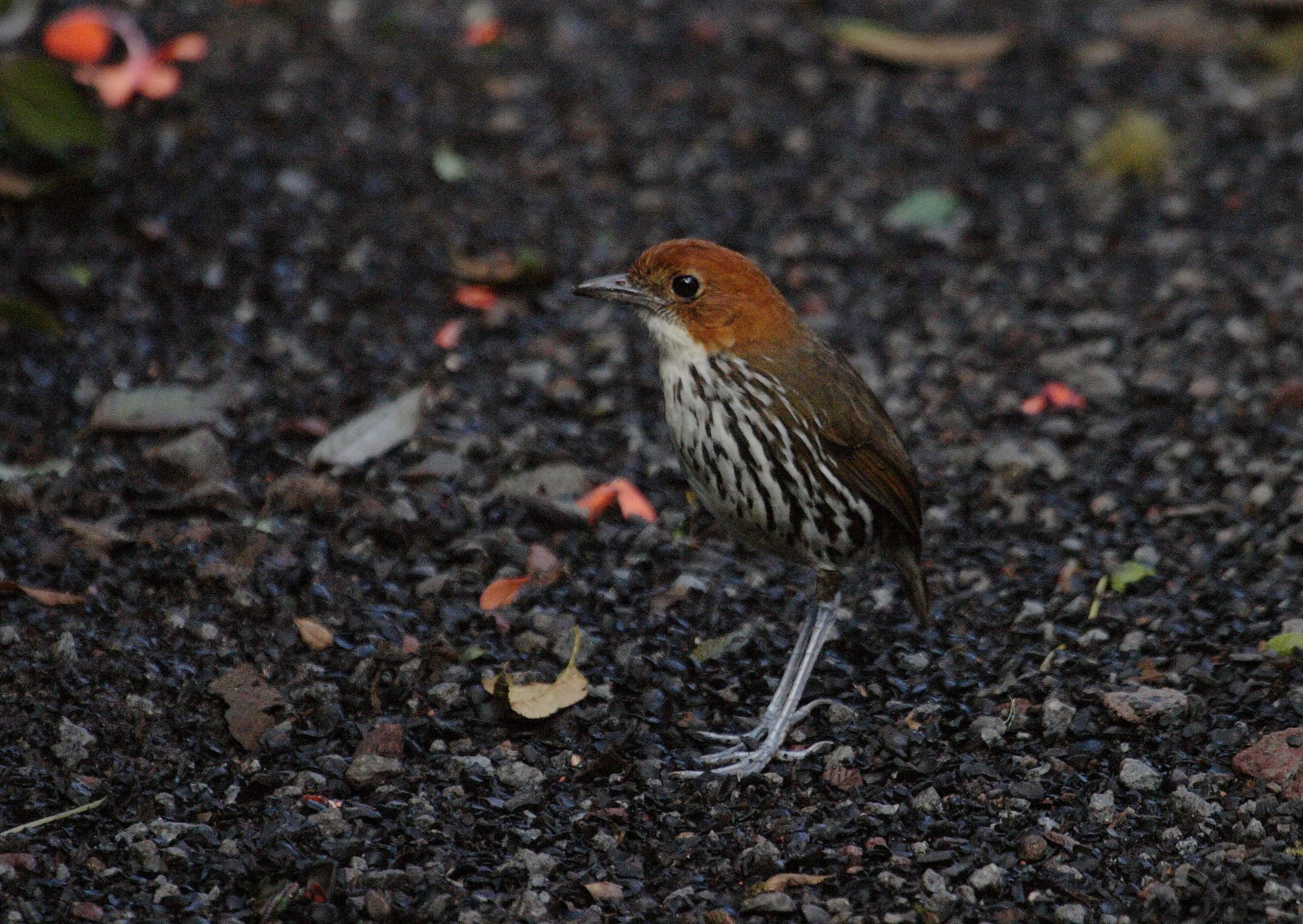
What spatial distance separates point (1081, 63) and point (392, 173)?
394 cm

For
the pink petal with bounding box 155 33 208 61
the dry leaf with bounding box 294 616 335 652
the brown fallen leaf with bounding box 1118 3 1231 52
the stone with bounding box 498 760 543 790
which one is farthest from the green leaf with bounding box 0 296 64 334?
the brown fallen leaf with bounding box 1118 3 1231 52

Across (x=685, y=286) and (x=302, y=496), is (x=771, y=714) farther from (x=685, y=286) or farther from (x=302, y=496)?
(x=302, y=496)

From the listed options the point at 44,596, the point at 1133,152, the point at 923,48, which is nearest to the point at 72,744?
the point at 44,596

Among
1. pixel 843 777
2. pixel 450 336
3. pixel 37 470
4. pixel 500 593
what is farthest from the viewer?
pixel 450 336

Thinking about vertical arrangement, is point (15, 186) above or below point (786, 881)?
above

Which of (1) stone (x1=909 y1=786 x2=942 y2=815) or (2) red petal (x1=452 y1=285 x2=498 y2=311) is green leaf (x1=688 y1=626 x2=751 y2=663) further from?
(2) red petal (x1=452 y1=285 x2=498 y2=311)

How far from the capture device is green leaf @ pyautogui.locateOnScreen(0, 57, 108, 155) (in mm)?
6031

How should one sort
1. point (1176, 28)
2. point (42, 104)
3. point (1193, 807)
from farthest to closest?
point (1176, 28) < point (42, 104) < point (1193, 807)

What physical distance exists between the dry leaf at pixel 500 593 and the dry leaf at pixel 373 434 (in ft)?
2.88

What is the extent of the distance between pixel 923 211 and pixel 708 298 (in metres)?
3.27

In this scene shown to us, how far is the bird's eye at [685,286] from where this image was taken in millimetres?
4727

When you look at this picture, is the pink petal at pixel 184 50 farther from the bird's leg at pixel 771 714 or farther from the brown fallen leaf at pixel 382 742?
the bird's leg at pixel 771 714

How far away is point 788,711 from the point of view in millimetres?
4633

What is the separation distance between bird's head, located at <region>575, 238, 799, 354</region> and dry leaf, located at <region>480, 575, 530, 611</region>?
3.18ft
